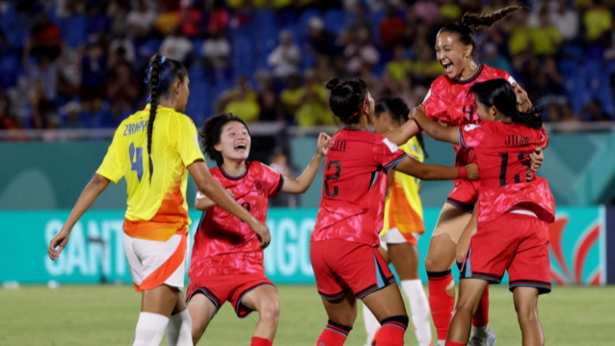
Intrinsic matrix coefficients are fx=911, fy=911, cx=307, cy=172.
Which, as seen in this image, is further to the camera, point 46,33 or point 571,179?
point 46,33

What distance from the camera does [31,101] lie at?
15.8 meters

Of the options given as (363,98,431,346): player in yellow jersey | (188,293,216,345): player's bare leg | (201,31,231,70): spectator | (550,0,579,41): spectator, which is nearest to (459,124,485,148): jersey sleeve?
(363,98,431,346): player in yellow jersey

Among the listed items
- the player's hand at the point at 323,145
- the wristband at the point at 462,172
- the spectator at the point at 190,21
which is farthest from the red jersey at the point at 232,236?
the spectator at the point at 190,21

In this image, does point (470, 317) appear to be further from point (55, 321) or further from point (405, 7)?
point (405, 7)

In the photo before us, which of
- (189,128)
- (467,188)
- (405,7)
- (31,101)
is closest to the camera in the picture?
(189,128)

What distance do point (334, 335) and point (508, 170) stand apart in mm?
1447

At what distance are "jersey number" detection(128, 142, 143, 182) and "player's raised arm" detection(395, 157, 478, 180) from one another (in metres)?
1.52

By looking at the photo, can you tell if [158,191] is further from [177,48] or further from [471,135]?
[177,48]

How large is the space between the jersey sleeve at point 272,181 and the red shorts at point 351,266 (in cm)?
63

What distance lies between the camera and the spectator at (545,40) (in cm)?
1573

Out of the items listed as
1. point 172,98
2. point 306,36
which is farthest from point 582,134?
point 172,98

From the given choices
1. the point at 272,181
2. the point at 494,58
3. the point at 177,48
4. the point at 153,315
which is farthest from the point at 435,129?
the point at 177,48

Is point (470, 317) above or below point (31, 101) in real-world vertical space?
below

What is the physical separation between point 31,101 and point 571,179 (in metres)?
9.15
